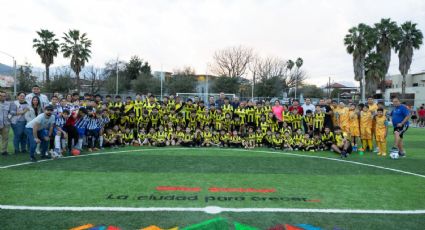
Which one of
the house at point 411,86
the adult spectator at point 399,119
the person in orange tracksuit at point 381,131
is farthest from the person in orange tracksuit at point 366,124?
the house at point 411,86

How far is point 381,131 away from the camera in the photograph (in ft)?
37.3

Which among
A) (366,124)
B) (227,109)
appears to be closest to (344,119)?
(366,124)

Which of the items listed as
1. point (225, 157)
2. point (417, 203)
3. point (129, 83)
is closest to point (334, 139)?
point (225, 157)

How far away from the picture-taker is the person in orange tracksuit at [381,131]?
447 inches

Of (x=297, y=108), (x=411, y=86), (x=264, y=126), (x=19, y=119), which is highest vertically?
(x=411, y=86)

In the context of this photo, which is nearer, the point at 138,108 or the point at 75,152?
the point at 75,152

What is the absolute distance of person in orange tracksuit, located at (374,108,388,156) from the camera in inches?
447

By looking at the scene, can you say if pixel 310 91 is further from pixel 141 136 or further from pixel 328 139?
pixel 141 136

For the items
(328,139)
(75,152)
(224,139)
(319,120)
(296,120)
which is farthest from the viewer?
(296,120)

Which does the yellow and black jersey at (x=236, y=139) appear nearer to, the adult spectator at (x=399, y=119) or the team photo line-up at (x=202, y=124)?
the team photo line-up at (x=202, y=124)

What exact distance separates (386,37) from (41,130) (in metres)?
41.8

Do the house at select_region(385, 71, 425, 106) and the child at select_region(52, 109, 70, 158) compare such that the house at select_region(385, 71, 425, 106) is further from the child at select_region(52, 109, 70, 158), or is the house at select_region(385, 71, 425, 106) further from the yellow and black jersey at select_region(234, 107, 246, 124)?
the child at select_region(52, 109, 70, 158)

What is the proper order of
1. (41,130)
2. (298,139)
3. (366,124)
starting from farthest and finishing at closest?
1. (298,139)
2. (366,124)
3. (41,130)

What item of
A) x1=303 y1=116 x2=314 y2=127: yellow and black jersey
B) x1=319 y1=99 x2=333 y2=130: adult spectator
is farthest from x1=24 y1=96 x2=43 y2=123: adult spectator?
x1=319 y1=99 x2=333 y2=130: adult spectator
